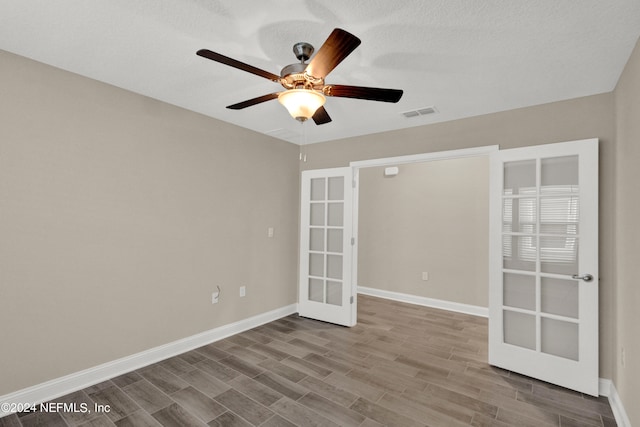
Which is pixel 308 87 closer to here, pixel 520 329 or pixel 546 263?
pixel 546 263

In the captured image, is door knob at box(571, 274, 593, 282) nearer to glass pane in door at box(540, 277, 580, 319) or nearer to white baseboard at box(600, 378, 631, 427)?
glass pane in door at box(540, 277, 580, 319)

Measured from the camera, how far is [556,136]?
2.88 m

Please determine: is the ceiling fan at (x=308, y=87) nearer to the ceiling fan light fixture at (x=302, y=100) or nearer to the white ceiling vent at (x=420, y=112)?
the ceiling fan light fixture at (x=302, y=100)

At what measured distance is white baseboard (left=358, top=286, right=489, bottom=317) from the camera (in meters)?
4.63

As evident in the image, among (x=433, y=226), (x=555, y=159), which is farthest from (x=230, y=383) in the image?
(x=433, y=226)

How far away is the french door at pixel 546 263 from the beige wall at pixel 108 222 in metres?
2.83

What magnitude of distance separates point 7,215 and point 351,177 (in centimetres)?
331

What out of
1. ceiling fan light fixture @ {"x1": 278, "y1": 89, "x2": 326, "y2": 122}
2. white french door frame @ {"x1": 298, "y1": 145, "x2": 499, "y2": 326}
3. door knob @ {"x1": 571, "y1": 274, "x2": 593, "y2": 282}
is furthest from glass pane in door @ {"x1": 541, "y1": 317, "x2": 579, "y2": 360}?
ceiling fan light fixture @ {"x1": 278, "y1": 89, "x2": 326, "y2": 122}

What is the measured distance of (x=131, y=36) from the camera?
2043 millimetres

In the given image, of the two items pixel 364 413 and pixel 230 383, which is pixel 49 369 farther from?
pixel 364 413

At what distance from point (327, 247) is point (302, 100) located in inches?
109

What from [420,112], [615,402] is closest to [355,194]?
[420,112]

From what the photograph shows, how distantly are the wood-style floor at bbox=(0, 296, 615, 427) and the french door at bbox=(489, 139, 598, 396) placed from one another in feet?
0.76

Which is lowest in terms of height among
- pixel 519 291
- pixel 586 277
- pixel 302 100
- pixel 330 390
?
pixel 330 390
